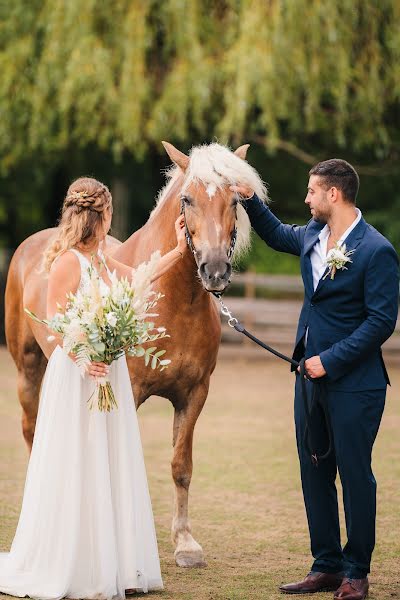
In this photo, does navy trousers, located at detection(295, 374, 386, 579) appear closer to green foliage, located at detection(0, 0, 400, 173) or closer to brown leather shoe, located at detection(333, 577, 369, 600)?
brown leather shoe, located at detection(333, 577, 369, 600)

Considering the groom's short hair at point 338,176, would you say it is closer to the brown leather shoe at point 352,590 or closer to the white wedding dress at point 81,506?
the white wedding dress at point 81,506

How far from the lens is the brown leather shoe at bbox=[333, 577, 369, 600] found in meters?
4.75

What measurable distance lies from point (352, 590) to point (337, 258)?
1.55m

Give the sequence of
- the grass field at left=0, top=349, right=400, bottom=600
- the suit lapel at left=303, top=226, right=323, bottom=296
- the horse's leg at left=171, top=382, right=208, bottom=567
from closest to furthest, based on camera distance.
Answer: the suit lapel at left=303, top=226, right=323, bottom=296
the grass field at left=0, top=349, right=400, bottom=600
the horse's leg at left=171, top=382, right=208, bottom=567

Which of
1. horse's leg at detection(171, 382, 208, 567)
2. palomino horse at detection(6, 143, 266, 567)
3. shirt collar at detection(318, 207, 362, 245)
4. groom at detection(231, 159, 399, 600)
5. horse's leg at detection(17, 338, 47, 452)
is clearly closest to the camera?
groom at detection(231, 159, 399, 600)

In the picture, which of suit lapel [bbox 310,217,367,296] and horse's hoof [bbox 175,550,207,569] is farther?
horse's hoof [bbox 175,550,207,569]

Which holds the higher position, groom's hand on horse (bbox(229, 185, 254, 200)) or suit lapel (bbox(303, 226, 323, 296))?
groom's hand on horse (bbox(229, 185, 254, 200))

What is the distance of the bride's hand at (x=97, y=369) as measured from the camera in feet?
15.4

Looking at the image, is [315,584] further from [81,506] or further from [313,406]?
[81,506]

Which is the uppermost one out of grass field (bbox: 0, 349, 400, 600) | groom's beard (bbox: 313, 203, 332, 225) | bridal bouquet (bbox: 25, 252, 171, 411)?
groom's beard (bbox: 313, 203, 332, 225)

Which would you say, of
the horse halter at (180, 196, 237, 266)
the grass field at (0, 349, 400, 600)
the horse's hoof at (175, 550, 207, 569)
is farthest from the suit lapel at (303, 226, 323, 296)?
the horse's hoof at (175, 550, 207, 569)

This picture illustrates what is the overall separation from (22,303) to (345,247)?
3396 millimetres

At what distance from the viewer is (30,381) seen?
7383 mm

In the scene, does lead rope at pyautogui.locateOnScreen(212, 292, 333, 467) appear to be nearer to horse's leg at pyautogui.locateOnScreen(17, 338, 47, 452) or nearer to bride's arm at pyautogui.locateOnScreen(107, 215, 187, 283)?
bride's arm at pyautogui.locateOnScreen(107, 215, 187, 283)
